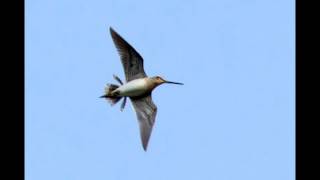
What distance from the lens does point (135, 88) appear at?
11266 mm

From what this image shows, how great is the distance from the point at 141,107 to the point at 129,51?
3.35ft

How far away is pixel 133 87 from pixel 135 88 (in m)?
0.05

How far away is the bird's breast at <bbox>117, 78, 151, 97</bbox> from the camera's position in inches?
443

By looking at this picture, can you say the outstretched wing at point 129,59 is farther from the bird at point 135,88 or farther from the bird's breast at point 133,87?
the bird's breast at point 133,87

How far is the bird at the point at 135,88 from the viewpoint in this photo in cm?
1122
